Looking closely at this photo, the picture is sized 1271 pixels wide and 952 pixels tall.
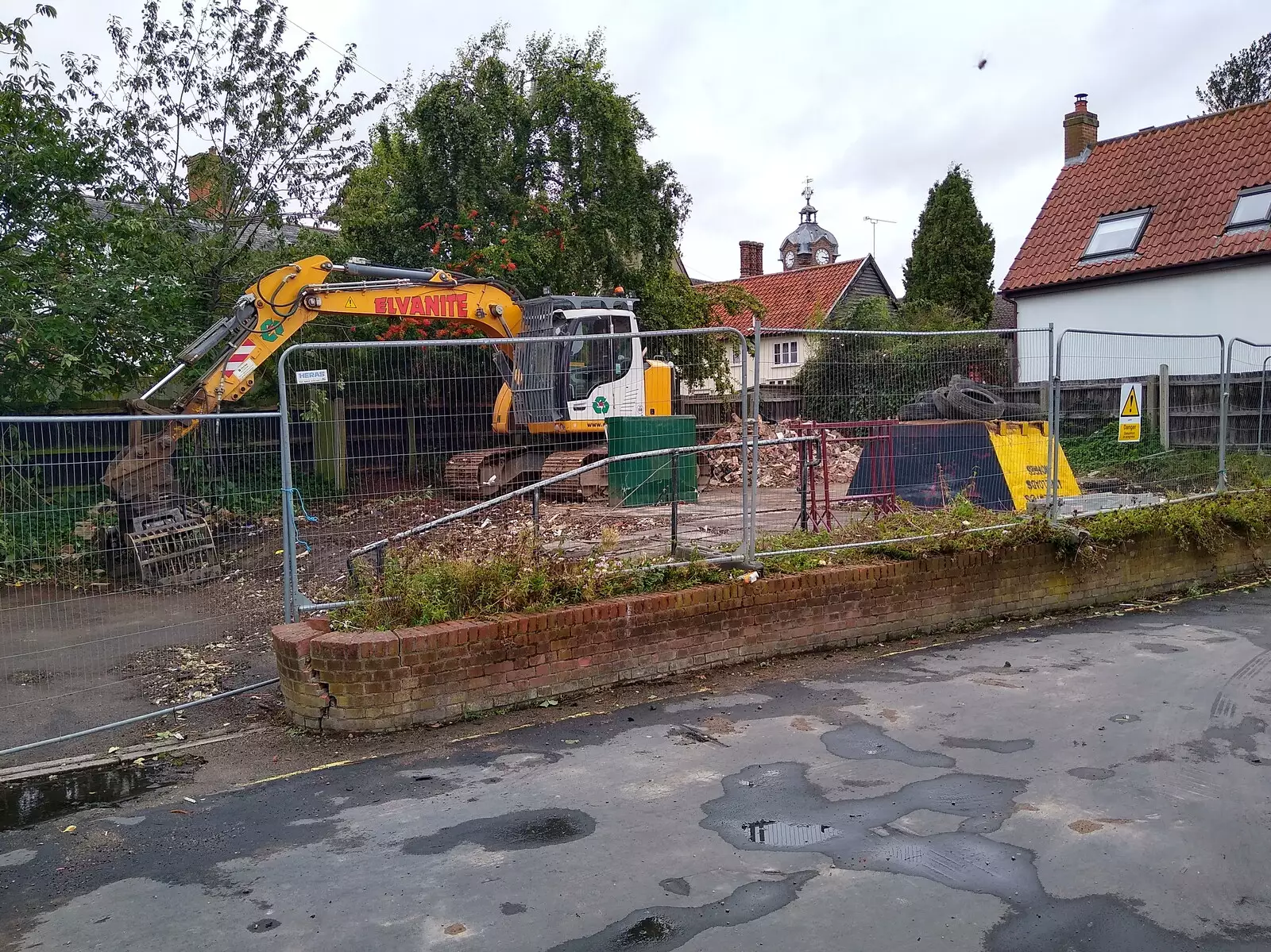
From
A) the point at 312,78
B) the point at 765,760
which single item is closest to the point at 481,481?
the point at 765,760

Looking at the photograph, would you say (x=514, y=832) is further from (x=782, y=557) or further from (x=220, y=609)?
(x=782, y=557)

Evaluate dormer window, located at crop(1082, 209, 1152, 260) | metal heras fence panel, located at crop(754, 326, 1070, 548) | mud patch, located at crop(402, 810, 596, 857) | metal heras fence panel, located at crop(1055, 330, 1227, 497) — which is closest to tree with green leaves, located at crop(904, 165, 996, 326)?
dormer window, located at crop(1082, 209, 1152, 260)

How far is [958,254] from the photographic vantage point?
3375 centimetres

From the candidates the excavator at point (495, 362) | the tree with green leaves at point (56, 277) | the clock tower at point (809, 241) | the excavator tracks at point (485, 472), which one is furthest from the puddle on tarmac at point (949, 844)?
the clock tower at point (809, 241)

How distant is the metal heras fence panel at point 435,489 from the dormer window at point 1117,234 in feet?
58.8

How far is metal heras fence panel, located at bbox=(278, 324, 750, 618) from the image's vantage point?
6.91 meters

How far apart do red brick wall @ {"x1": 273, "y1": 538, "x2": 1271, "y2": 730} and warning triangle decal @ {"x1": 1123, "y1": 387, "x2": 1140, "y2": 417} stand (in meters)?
1.36

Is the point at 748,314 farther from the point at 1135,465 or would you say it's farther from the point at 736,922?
the point at 736,922

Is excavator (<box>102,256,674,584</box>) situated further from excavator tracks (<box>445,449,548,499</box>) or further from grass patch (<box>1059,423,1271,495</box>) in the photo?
grass patch (<box>1059,423,1271,495</box>)

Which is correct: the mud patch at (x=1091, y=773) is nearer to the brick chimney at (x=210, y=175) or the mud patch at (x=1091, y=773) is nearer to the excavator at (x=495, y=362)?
the excavator at (x=495, y=362)

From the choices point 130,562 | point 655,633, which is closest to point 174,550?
point 130,562

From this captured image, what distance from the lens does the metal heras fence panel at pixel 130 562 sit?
20.2ft

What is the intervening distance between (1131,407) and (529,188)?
1461 centimetres

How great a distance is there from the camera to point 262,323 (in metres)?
12.6
